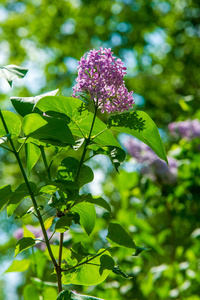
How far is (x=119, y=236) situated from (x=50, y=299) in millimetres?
310

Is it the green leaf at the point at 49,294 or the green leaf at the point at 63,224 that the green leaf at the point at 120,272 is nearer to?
the green leaf at the point at 63,224

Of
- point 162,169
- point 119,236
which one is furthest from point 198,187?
point 119,236

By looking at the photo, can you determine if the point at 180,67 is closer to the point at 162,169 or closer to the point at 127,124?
the point at 162,169

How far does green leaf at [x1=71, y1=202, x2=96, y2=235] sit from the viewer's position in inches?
18.6

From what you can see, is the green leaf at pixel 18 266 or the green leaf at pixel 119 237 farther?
the green leaf at pixel 18 266

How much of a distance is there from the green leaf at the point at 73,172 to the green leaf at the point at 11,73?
0.15 meters

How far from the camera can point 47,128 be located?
405mm

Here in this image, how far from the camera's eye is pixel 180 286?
1.27 meters

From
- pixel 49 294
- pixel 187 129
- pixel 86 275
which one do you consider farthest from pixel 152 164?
pixel 86 275

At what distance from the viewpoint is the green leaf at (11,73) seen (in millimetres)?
375

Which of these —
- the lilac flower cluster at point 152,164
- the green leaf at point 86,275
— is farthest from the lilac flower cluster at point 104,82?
the lilac flower cluster at point 152,164

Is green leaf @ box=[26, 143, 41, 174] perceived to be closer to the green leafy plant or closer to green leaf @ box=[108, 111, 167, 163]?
the green leafy plant

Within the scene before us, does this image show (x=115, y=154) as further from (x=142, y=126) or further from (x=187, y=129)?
(x=187, y=129)

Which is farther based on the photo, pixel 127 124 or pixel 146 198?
pixel 146 198
